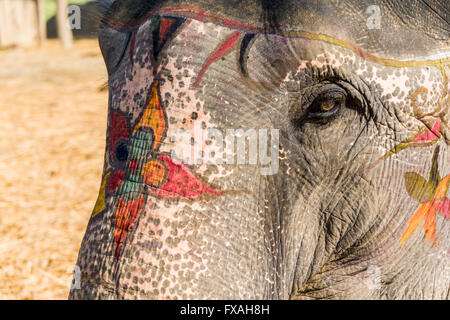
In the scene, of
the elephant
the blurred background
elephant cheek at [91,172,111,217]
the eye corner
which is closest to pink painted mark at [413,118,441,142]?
the elephant

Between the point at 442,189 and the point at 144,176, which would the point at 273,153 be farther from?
the point at 442,189

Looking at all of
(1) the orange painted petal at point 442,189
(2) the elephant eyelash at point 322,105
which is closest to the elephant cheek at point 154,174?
(2) the elephant eyelash at point 322,105

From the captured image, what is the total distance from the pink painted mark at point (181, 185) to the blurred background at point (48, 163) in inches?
22.0

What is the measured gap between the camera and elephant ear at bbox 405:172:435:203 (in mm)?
1520

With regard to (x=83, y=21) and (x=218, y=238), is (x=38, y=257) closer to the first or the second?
(x=83, y=21)

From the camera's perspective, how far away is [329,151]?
1448mm

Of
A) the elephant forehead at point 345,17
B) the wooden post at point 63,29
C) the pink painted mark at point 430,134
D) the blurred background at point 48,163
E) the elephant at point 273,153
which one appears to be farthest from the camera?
the wooden post at point 63,29

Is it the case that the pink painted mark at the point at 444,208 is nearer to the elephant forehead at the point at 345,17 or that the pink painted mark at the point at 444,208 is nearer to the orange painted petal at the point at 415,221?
the orange painted petal at the point at 415,221

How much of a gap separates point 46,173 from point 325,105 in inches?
116

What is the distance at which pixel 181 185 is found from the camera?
4.22 ft

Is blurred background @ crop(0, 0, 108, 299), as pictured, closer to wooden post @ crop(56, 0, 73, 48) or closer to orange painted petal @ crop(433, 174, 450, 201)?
orange painted petal @ crop(433, 174, 450, 201)

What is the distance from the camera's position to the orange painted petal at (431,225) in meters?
1.57
